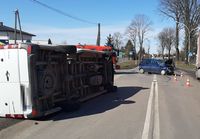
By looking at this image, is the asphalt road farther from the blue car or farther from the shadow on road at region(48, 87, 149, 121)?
the blue car

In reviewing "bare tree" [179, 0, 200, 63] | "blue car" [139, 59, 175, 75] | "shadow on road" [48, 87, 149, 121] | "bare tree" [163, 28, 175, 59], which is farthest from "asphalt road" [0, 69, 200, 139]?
"bare tree" [163, 28, 175, 59]

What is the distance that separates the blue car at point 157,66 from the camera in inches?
1634

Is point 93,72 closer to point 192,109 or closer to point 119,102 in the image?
point 119,102

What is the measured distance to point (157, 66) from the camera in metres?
42.4

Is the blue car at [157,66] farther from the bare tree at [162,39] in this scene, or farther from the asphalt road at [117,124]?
the bare tree at [162,39]

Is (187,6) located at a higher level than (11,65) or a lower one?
higher

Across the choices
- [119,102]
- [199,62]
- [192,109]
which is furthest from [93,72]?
[199,62]

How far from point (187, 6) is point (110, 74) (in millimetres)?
57599

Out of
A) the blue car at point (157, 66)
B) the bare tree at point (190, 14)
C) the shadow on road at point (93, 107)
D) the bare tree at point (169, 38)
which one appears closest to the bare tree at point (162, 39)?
the bare tree at point (169, 38)

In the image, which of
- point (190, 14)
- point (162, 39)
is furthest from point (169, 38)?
point (190, 14)

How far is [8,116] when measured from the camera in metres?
11.6

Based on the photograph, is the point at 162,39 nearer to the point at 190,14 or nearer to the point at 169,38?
the point at 169,38

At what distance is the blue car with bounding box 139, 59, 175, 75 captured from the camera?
1634 inches

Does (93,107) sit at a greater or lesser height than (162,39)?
lesser
